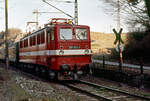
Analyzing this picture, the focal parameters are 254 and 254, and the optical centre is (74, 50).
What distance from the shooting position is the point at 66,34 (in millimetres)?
14938

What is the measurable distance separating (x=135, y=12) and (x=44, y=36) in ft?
20.3

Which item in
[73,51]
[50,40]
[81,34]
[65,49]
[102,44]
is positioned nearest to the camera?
[65,49]

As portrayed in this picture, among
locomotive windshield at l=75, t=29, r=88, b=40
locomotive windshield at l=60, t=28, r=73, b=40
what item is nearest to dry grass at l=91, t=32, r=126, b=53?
locomotive windshield at l=75, t=29, r=88, b=40

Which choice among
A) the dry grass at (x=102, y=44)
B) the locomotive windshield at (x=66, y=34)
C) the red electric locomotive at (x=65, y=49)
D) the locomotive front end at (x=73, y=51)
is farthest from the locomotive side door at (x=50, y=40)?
the dry grass at (x=102, y=44)

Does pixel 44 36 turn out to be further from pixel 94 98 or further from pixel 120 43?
pixel 94 98

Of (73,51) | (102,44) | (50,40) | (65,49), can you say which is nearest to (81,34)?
(73,51)

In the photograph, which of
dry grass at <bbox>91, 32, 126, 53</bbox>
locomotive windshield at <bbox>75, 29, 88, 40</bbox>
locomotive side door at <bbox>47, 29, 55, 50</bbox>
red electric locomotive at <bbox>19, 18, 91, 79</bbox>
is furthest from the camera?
dry grass at <bbox>91, 32, 126, 53</bbox>

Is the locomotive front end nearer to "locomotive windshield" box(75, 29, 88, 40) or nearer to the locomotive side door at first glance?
"locomotive windshield" box(75, 29, 88, 40)

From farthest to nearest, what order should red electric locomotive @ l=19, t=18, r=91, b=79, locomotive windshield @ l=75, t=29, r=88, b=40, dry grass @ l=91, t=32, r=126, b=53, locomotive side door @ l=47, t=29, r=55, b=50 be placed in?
dry grass @ l=91, t=32, r=126, b=53
locomotive windshield @ l=75, t=29, r=88, b=40
locomotive side door @ l=47, t=29, r=55, b=50
red electric locomotive @ l=19, t=18, r=91, b=79

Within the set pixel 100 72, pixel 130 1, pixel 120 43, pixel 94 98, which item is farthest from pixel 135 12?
pixel 94 98

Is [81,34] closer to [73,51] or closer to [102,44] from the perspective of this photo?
[73,51]

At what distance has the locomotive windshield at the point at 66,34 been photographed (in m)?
14.8

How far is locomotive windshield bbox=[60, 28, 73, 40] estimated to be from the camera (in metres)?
14.8

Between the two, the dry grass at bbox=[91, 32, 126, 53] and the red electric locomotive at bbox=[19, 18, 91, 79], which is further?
the dry grass at bbox=[91, 32, 126, 53]
